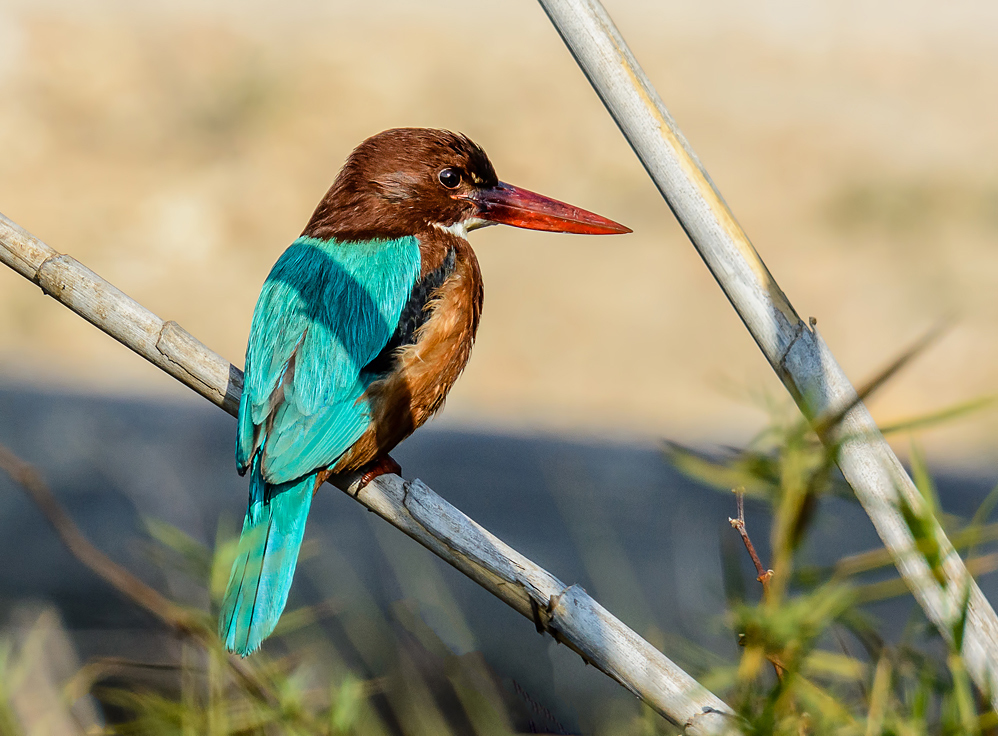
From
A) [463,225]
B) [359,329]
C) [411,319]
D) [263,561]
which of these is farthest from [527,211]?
[263,561]

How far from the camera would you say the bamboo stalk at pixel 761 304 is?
0.87 m

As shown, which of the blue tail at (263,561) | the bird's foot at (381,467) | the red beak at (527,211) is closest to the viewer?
the blue tail at (263,561)

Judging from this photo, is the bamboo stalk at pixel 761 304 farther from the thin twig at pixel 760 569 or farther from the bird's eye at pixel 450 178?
the bird's eye at pixel 450 178

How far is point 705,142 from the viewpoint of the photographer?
8.68 m

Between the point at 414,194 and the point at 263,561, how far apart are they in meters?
0.86

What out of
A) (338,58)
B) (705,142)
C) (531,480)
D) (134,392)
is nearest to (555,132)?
(705,142)

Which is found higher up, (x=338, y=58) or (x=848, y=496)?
(x=338, y=58)

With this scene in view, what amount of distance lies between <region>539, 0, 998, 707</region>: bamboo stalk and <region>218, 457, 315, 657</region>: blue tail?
0.85 m

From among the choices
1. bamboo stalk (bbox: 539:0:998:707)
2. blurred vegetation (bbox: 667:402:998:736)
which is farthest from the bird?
blurred vegetation (bbox: 667:402:998:736)

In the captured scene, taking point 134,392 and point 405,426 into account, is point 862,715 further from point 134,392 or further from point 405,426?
point 134,392

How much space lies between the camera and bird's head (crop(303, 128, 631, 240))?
2080 millimetres

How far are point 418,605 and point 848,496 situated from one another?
0.61 m

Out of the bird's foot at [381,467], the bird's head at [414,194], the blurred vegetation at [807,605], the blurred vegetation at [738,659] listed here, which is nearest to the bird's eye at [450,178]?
the bird's head at [414,194]

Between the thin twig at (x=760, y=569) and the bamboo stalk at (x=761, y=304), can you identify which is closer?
the thin twig at (x=760, y=569)
